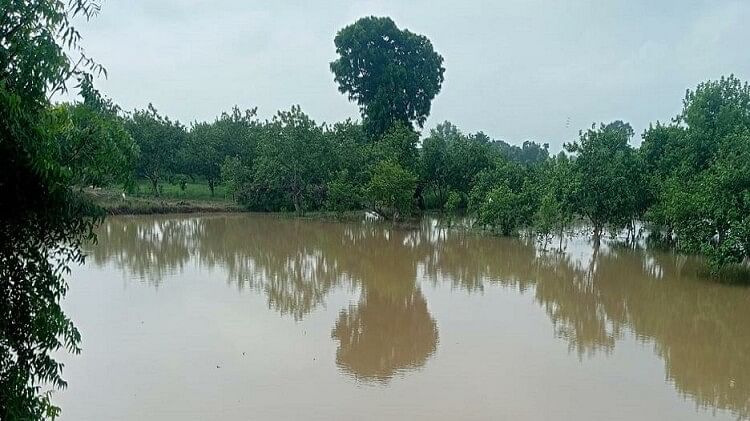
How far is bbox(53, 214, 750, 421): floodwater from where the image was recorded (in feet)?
23.3

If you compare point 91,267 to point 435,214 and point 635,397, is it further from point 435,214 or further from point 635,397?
point 435,214

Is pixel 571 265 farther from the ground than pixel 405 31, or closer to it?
closer to it

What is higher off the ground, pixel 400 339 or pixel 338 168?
pixel 338 168

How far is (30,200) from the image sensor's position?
10.9ft

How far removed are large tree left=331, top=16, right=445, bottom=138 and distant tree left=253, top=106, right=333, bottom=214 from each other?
6696 millimetres

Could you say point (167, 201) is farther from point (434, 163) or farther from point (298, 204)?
point (434, 163)

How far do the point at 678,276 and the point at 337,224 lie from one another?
15814 mm

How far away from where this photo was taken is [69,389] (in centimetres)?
730

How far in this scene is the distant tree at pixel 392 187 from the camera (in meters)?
26.4

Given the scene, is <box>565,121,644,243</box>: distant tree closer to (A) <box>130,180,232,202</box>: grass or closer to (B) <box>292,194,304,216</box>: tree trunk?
(B) <box>292,194,304,216</box>: tree trunk

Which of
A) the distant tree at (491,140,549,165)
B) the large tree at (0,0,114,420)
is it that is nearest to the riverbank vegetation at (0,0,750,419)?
the large tree at (0,0,114,420)

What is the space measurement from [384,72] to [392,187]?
12187 millimetres

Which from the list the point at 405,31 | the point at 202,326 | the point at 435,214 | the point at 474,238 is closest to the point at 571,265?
the point at 474,238

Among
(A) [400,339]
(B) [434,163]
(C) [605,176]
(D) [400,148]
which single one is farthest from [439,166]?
(A) [400,339]
